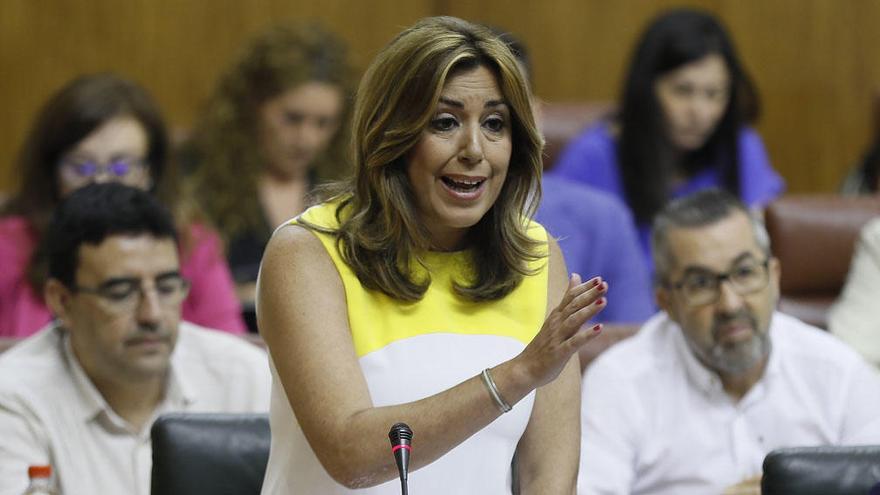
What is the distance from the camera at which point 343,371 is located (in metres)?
1.73

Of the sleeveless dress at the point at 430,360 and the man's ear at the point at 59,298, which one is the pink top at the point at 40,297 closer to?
the man's ear at the point at 59,298

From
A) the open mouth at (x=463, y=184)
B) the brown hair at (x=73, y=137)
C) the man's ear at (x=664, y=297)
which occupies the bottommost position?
the man's ear at (x=664, y=297)

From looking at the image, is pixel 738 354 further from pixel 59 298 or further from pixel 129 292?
pixel 59 298

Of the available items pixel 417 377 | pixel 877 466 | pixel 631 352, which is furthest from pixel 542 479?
pixel 631 352

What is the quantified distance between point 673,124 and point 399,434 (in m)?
2.50

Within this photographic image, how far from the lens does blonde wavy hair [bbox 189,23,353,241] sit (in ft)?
12.7

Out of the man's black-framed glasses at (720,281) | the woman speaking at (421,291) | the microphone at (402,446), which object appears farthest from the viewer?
the man's black-framed glasses at (720,281)

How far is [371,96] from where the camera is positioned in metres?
1.80

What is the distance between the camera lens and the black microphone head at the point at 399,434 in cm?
161

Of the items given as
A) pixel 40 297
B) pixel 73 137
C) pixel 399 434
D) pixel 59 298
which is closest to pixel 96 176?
pixel 73 137

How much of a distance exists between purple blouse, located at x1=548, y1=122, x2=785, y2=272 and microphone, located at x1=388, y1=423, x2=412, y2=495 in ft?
7.59

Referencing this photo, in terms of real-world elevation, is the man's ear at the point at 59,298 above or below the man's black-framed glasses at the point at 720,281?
above

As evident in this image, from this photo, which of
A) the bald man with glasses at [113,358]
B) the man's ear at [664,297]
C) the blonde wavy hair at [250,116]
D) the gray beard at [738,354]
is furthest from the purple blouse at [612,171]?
the bald man with glasses at [113,358]

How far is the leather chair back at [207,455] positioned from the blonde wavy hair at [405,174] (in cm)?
43
